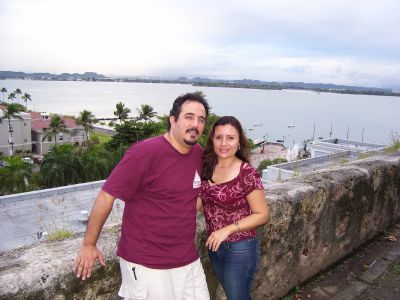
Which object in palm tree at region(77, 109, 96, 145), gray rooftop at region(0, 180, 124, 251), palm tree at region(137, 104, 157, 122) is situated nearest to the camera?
gray rooftop at region(0, 180, 124, 251)

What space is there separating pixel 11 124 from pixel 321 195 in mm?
59400

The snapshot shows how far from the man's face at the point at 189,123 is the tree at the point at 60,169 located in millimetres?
37625

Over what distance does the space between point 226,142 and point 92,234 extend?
93 centimetres

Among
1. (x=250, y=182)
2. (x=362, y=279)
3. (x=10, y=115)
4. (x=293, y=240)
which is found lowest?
(x=10, y=115)

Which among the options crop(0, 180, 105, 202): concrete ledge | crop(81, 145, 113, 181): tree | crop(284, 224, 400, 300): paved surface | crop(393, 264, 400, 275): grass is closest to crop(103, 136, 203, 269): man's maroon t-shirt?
crop(284, 224, 400, 300): paved surface

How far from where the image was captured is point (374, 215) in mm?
4219

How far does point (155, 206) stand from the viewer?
2061mm

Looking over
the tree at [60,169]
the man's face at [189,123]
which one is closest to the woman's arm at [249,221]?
the man's face at [189,123]

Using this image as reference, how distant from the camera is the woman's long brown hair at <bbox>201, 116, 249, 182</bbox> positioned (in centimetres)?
231

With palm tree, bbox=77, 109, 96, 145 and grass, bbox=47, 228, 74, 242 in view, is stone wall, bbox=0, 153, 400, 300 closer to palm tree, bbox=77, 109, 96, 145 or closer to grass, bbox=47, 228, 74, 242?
grass, bbox=47, 228, 74, 242

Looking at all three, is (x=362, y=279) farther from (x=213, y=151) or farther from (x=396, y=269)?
(x=213, y=151)

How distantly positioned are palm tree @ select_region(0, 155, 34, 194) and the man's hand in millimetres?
35702

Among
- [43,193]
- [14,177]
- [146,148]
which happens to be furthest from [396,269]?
[14,177]

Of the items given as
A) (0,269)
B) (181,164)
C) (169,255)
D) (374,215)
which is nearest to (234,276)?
(169,255)
